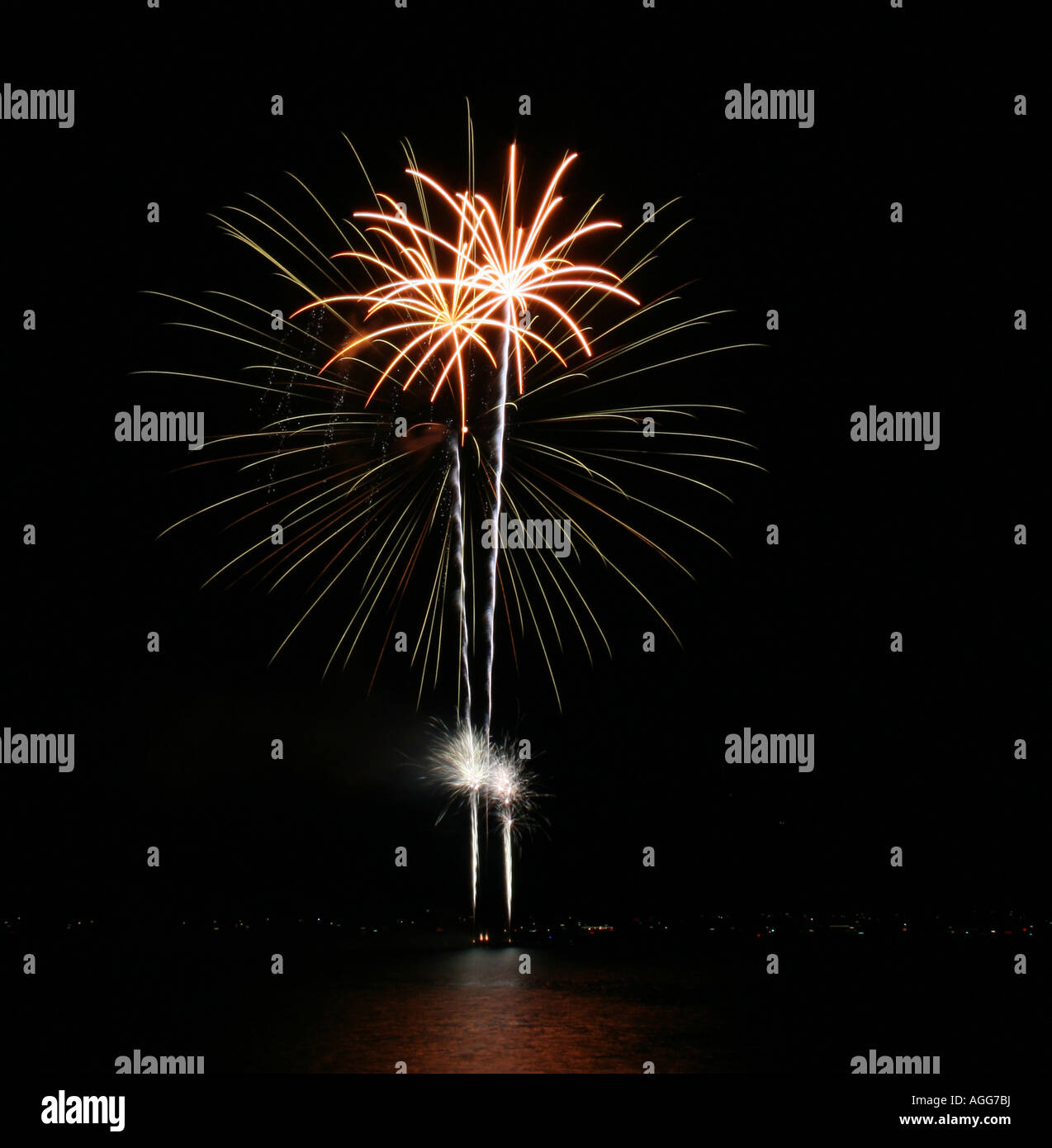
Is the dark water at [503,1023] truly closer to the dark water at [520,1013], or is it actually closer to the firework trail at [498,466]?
the dark water at [520,1013]

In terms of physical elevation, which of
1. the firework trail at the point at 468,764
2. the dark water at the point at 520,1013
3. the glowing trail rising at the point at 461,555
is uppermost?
the glowing trail rising at the point at 461,555

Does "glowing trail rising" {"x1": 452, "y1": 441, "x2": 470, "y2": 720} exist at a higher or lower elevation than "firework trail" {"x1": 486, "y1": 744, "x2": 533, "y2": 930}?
higher

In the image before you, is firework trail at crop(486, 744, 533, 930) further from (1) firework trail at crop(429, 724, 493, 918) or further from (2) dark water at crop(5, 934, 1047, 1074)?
(2) dark water at crop(5, 934, 1047, 1074)

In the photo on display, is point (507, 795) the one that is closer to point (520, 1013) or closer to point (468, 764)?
point (468, 764)

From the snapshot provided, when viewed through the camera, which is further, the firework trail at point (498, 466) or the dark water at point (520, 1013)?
the firework trail at point (498, 466)

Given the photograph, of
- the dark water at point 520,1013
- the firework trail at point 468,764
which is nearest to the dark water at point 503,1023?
the dark water at point 520,1013

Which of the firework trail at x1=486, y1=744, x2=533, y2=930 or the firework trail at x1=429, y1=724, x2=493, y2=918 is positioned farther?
the firework trail at x1=486, y1=744, x2=533, y2=930

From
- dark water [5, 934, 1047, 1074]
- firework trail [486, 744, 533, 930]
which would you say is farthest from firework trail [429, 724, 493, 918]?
dark water [5, 934, 1047, 1074]

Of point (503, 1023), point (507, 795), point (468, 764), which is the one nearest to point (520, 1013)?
point (503, 1023)
